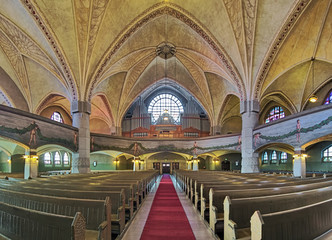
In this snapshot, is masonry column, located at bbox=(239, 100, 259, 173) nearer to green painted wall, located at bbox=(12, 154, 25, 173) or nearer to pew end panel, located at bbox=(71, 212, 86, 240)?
pew end panel, located at bbox=(71, 212, 86, 240)

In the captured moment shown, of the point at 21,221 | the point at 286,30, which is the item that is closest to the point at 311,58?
the point at 286,30

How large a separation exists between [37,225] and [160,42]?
1947 centimetres

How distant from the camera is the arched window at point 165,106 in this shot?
3114 centimetres

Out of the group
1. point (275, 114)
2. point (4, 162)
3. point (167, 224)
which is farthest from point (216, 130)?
point (4, 162)

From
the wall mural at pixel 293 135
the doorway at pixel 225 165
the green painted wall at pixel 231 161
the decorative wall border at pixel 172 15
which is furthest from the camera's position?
the doorway at pixel 225 165

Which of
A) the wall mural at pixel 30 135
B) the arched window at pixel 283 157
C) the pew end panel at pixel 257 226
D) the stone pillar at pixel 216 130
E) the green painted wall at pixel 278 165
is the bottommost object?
the green painted wall at pixel 278 165

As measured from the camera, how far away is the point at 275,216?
7.78 feet

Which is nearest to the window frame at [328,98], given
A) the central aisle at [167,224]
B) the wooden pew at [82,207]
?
the central aisle at [167,224]

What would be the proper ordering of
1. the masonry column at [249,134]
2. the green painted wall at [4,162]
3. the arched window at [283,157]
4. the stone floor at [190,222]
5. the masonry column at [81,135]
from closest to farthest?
the stone floor at [190,222]
the masonry column at [81,135]
the masonry column at [249,134]
the green painted wall at [4,162]
the arched window at [283,157]

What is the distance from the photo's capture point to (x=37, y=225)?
8.28ft

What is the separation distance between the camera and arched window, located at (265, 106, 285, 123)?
22.2 m

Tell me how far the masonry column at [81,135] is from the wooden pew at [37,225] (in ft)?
46.0

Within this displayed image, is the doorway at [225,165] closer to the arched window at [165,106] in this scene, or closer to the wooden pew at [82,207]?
the arched window at [165,106]

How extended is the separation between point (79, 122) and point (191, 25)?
39.6 feet
